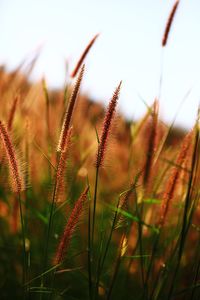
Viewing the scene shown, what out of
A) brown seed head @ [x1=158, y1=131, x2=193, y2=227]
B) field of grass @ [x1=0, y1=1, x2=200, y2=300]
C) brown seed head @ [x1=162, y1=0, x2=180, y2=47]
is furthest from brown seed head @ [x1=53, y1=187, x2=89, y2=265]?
brown seed head @ [x1=162, y1=0, x2=180, y2=47]

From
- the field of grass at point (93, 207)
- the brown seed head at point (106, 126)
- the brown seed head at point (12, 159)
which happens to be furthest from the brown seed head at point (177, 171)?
the brown seed head at point (12, 159)

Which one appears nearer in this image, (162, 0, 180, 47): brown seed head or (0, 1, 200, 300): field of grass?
(0, 1, 200, 300): field of grass

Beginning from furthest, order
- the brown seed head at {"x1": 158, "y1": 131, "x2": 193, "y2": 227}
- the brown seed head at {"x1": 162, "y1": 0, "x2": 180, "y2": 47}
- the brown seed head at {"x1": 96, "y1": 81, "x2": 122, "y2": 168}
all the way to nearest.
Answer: the brown seed head at {"x1": 162, "y1": 0, "x2": 180, "y2": 47} < the brown seed head at {"x1": 158, "y1": 131, "x2": 193, "y2": 227} < the brown seed head at {"x1": 96, "y1": 81, "x2": 122, "y2": 168}

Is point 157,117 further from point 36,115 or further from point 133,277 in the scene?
point 36,115

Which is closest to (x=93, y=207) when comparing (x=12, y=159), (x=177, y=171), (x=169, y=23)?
(x=177, y=171)

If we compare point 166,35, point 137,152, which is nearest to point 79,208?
point 166,35

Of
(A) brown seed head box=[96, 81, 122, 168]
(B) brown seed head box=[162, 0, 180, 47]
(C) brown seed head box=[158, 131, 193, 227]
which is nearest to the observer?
(A) brown seed head box=[96, 81, 122, 168]

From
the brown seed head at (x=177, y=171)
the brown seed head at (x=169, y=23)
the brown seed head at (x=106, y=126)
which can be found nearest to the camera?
the brown seed head at (x=106, y=126)

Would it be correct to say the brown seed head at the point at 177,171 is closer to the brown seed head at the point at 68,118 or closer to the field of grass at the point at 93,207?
the field of grass at the point at 93,207

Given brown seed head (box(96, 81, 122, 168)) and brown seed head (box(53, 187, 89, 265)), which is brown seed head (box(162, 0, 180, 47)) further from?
brown seed head (box(53, 187, 89, 265))
